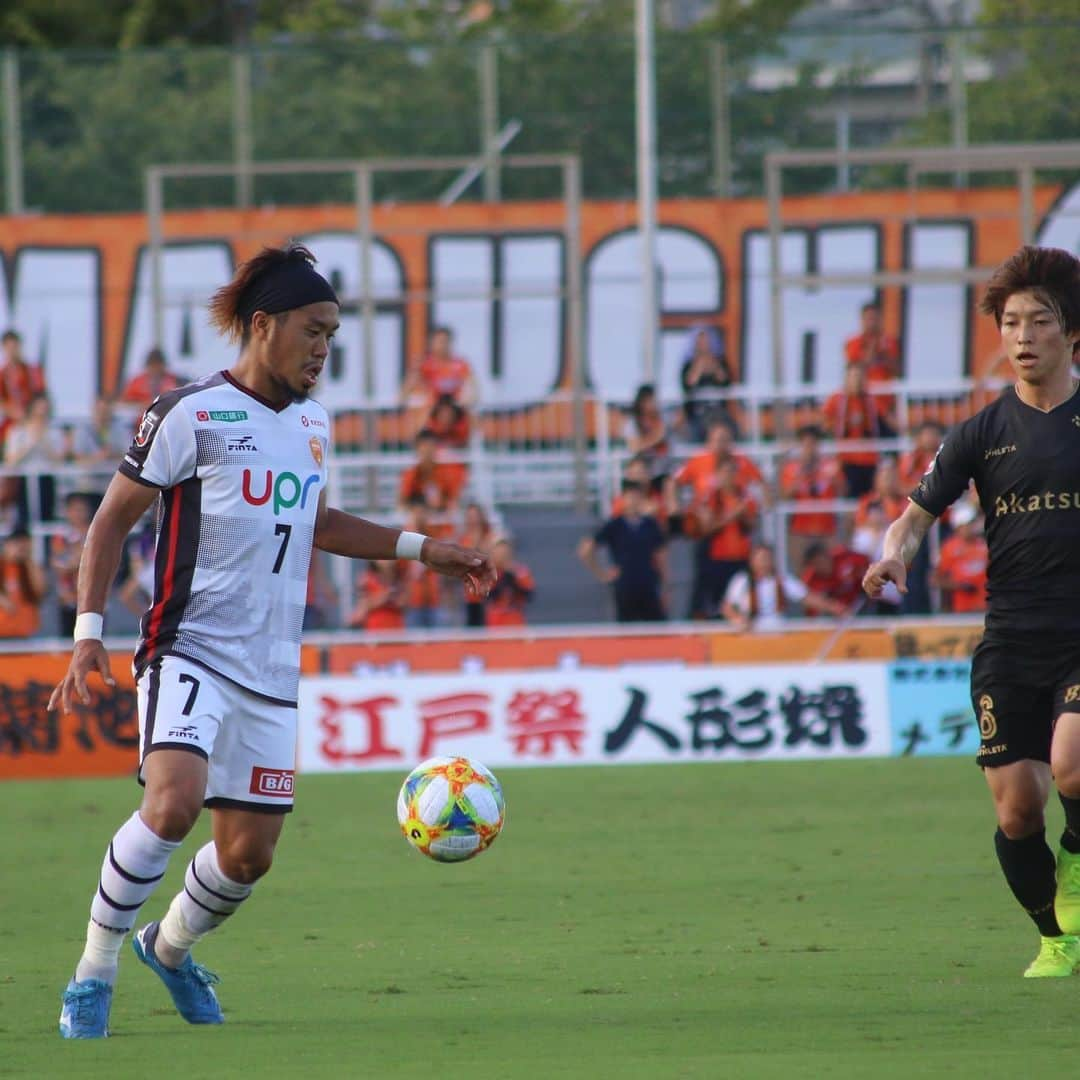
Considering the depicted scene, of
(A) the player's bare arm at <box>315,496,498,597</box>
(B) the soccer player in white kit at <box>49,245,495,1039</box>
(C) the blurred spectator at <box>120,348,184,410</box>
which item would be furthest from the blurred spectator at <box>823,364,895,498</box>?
(B) the soccer player in white kit at <box>49,245,495,1039</box>

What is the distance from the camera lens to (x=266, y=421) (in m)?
6.54

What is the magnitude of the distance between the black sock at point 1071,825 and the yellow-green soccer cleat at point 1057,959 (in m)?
0.31

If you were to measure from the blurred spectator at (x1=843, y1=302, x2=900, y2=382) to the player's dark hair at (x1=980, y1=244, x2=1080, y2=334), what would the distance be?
1397cm

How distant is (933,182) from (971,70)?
4.57ft

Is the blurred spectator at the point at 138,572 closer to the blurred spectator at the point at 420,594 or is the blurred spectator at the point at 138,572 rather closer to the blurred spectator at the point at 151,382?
the blurred spectator at the point at 151,382

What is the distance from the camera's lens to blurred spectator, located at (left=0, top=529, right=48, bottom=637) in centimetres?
1844

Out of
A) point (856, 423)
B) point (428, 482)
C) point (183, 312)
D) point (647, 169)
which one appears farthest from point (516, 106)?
point (856, 423)

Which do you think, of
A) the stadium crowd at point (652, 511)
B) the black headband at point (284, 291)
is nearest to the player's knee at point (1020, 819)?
the black headband at point (284, 291)

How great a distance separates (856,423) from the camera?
65.4 ft

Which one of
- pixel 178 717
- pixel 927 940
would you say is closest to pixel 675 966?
pixel 927 940

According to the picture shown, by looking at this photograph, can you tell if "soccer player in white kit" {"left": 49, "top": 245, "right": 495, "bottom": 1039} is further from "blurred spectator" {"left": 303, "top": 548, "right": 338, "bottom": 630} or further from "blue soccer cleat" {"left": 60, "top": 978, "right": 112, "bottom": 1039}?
"blurred spectator" {"left": 303, "top": 548, "right": 338, "bottom": 630}

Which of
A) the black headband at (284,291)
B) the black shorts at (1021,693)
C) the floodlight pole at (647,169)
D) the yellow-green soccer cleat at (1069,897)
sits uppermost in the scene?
the floodlight pole at (647,169)

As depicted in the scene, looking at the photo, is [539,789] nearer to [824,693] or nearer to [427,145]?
[824,693]

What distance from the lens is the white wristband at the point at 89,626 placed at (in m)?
6.28
